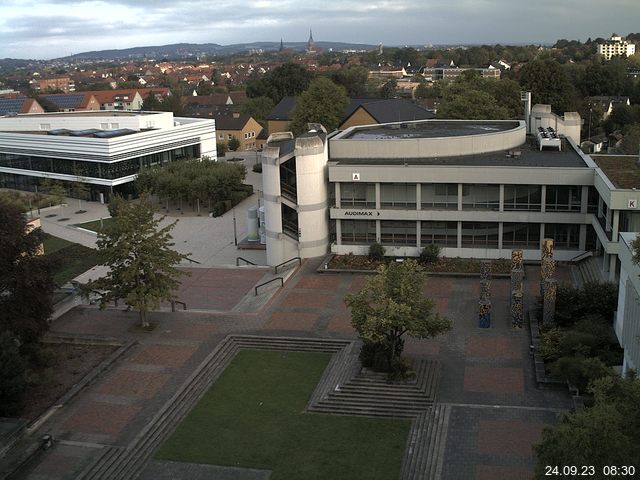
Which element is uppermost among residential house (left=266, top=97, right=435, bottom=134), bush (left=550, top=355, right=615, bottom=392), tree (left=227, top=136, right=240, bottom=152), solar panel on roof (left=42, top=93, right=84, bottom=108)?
solar panel on roof (left=42, top=93, right=84, bottom=108)

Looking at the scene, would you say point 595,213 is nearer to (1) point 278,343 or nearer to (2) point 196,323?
(1) point 278,343

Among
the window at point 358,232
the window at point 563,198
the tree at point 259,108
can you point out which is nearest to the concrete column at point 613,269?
the window at point 563,198

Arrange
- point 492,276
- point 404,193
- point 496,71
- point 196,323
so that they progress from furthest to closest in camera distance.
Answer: point 496,71 → point 404,193 → point 492,276 → point 196,323

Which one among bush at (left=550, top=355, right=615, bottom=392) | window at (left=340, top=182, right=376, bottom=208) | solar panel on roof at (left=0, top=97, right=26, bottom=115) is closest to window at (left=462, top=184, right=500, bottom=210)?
window at (left=340, top=182, right=376, bottom=208)

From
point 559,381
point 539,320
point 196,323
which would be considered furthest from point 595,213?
point 196,323

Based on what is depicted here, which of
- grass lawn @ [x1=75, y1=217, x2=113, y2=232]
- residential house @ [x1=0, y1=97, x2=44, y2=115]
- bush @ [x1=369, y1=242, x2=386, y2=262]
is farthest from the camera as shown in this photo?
residential house @ [x1=0, y1=97, x2=44, y2=115]

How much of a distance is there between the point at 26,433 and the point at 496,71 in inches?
7225

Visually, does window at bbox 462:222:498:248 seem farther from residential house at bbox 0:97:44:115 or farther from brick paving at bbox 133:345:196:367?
residential house at bbox 0:97:44:115

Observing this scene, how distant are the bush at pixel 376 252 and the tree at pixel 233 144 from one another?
192ft

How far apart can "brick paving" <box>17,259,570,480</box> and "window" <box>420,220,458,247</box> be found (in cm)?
367

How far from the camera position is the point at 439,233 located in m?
40.5

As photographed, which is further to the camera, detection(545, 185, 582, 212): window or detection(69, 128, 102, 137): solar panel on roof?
detection(69, 128, 102, 137): solar panel on roof

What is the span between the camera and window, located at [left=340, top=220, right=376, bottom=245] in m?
41.4

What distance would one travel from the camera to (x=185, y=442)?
2294cm
